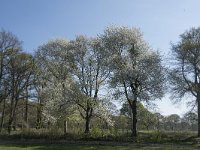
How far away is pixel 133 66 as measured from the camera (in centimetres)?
4700

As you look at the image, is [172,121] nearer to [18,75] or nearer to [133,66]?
[18,75]

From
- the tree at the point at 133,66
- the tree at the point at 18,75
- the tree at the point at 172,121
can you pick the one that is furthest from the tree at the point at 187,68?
the tree at the point at 172,121

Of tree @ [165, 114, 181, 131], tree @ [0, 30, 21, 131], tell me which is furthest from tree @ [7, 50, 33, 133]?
tree @ [165, 114, 181, 131]

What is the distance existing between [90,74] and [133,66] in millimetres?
6224

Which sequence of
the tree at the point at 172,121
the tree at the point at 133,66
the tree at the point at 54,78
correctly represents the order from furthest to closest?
the tree at the point at 172,121, the tree at the point at 54,78, the tree at the point at 133,66

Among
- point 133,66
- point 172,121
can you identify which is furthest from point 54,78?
Answer: point 172,121

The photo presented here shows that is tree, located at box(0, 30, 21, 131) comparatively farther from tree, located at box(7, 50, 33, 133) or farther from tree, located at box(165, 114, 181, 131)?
tree, located at box(165, 114, 181, 131)

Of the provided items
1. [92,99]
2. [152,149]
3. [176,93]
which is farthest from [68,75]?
[152,149]

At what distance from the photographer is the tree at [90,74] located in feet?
160

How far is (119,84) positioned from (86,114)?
6.28 meters

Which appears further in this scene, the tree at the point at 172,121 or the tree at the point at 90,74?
the tree at the point at 172,121

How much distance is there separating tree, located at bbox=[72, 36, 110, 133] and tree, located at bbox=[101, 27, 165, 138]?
1.61m

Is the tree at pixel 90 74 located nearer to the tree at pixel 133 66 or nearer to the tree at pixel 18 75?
the tree at pixel 133 66

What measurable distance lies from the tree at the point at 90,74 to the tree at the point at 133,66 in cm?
161
